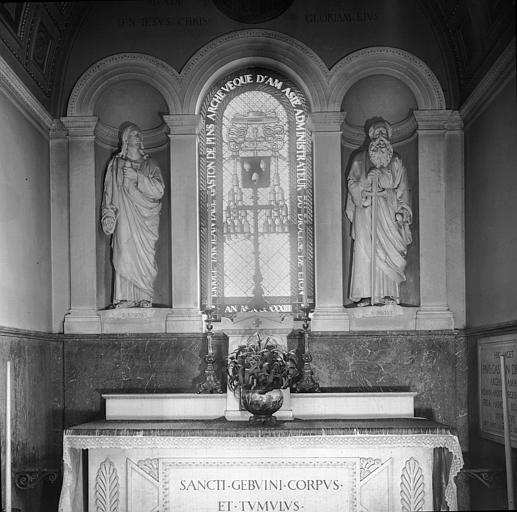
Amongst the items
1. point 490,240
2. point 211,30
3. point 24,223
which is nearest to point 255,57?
point 211,30

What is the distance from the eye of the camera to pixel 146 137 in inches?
360

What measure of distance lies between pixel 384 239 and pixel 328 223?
58cm

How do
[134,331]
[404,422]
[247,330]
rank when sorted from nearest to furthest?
[404,422] → [247,330] → [134,331]

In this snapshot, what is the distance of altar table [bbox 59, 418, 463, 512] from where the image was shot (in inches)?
278

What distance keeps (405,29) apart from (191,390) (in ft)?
14.0

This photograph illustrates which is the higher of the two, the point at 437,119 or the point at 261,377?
the point at 437,119

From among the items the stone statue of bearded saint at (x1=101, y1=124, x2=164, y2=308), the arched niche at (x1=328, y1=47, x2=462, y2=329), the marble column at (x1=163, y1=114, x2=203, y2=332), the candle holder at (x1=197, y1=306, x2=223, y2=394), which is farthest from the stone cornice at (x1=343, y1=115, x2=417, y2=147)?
the candle holder at (x1=197, y1=306, x2=223, y2=394)

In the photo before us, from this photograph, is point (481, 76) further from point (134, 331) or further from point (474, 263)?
point (134, 331)

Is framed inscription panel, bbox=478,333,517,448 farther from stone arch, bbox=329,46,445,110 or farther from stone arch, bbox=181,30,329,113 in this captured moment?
stone arch, bbox=181,30,329,113

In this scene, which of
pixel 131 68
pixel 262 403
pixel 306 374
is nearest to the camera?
pixel 262 403

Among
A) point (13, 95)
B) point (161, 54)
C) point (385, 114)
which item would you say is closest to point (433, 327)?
point (385, 114)

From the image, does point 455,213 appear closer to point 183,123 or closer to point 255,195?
point 255,195

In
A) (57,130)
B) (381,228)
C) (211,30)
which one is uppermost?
(211,30)

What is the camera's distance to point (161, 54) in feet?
29.6
